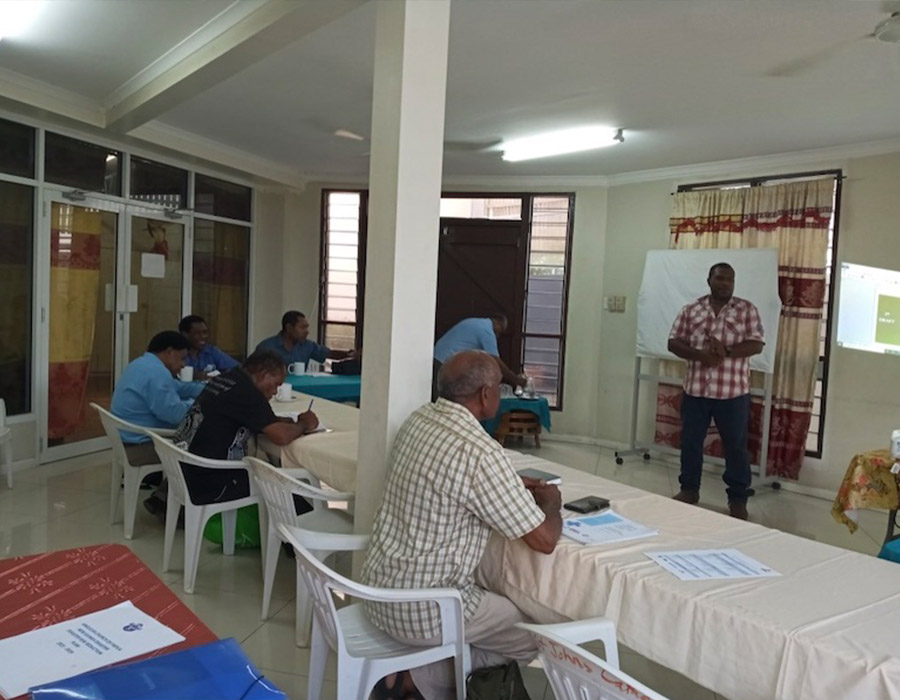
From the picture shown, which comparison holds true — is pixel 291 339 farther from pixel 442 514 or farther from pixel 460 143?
pixel 442 514

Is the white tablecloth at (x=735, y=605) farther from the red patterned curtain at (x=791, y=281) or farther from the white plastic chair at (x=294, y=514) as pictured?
the red patterned curtain at (x=791, y=281)

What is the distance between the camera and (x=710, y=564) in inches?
70.1

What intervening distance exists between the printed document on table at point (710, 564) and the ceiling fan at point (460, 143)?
171 inches

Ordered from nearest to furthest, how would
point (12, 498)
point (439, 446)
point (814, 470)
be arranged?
point (439, 446)
point (12, 498)
point (814, 470)

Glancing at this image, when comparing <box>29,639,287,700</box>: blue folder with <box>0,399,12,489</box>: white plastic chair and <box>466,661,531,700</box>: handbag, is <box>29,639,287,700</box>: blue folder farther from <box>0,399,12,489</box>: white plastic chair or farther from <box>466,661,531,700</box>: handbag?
<box>0,399,12,489</box>: white plastic chair

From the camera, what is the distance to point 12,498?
4.44m

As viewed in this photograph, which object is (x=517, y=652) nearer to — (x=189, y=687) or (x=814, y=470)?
(x=189, y=687)

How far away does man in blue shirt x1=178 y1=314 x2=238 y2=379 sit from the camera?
5.15 m

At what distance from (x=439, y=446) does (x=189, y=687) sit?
1.13 m

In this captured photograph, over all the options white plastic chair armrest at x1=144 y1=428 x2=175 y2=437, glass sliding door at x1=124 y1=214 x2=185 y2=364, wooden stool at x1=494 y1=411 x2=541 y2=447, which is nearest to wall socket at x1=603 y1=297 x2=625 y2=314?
wooden stool at x1=494 y1=411 x2=541 y2=447

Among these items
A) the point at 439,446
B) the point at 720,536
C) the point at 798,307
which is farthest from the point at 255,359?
the point at 798,307

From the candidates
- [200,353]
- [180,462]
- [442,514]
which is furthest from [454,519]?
[200,353]

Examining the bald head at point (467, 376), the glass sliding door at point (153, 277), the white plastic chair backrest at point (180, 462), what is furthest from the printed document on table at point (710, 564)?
the glass sliding door at point (153, 277)

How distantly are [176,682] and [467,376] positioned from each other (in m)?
1.32
